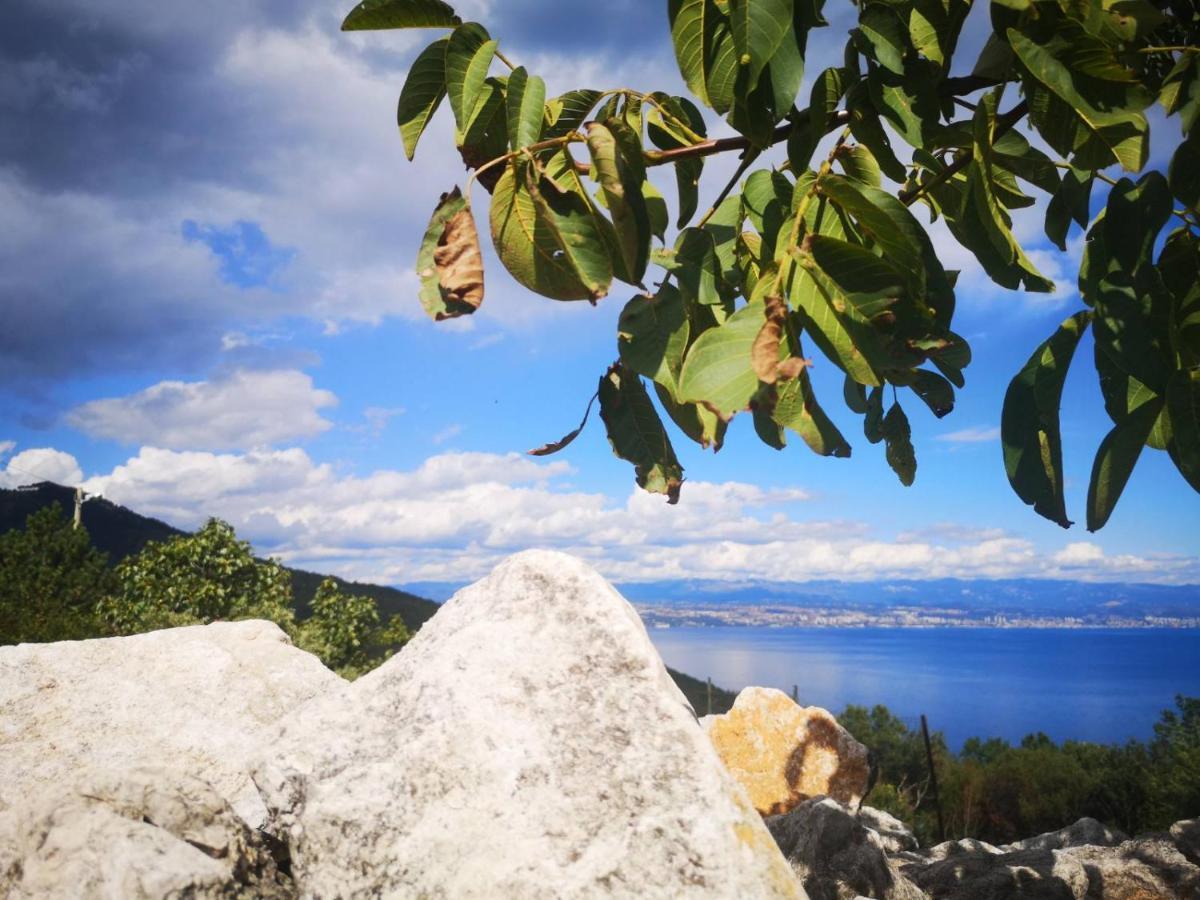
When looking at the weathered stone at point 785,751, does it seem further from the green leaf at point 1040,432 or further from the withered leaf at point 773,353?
the withered leaf at point 773,353

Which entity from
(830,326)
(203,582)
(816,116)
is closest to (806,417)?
(830,326)

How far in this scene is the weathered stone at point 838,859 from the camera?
304cm

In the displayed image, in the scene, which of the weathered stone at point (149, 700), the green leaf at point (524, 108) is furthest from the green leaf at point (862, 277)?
the weathered stone at point (149, 700)

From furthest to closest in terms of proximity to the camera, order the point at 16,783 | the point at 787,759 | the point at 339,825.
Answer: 1. the point at 787,759
2. the point at 16,783
3. the point at 339,825

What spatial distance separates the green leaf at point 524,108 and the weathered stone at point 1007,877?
2.87 metres

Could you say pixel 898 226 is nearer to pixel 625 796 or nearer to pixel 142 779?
pixel 625 796

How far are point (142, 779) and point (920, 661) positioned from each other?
176833mm

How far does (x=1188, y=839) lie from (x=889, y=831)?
1.95m

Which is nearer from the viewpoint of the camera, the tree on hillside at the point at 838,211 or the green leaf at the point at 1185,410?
the tree on hillside at the point at 838,211

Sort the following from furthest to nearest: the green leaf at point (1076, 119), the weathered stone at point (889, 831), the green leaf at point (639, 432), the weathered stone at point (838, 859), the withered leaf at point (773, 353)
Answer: the weathered stone at point (889, 831)
the weathered stone at point (838, 859)
the green leaf at point (639, 432)
the green leaf at point (1076, 119)
the withered leaf at point (773, 353)

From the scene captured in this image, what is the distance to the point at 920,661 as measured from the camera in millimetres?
161000

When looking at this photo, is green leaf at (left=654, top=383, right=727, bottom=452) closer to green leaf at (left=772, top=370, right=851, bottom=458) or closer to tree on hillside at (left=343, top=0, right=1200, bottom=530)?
tree on hillside at (left=343, top=0, right=1200, bottom=530)

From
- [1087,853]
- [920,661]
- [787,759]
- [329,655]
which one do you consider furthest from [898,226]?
[920,661]

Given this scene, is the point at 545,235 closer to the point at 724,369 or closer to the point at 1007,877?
the point at 724,369
